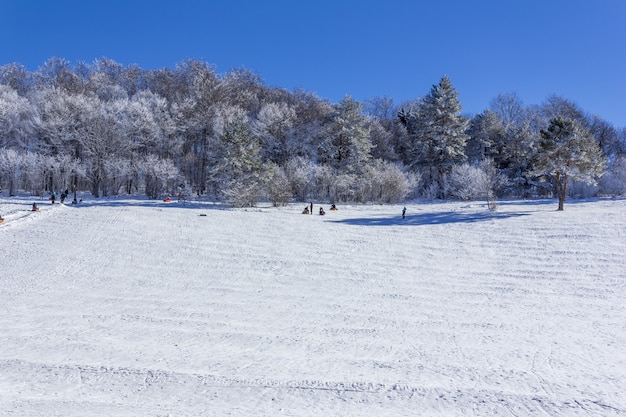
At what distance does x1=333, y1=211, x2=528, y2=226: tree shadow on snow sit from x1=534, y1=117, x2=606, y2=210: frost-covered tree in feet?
16.8

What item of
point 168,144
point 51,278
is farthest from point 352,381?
point 168,144

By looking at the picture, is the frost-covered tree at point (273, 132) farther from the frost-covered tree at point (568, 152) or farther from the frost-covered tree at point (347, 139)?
the frost-covered tree at point (568, 152)

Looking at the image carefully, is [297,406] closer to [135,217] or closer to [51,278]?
[51,278]

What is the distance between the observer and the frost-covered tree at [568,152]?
26641mm

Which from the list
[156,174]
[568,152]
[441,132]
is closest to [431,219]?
[568,152]

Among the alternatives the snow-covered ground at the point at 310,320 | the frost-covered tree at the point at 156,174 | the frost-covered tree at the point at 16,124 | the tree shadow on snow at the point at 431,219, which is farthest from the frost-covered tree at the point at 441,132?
the frost-covered tree at the point at 16,124

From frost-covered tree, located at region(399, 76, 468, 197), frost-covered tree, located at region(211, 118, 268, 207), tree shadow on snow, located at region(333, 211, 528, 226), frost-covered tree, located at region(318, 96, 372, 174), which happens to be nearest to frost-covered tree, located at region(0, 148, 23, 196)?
frost-covered tree, located at region(211, 118, 268, 207)

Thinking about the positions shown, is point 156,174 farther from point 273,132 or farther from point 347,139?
point 347,139

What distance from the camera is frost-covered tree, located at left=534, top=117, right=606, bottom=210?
26641 millimetres

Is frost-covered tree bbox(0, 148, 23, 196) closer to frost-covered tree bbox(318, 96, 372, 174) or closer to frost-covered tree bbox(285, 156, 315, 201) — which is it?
frost-covered tree bbox(285, 156, 315, 201)

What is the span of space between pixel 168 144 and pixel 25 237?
104ft

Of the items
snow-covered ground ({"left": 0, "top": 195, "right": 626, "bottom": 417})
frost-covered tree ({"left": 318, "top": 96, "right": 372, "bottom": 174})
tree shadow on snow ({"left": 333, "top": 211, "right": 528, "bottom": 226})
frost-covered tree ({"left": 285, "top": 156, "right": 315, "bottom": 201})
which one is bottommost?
snow-covered ground ({"left": 0, "top": 195, "right": 626, "bottom": 417})

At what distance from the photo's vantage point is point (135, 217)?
23.9m

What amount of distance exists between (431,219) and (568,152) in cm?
1126
